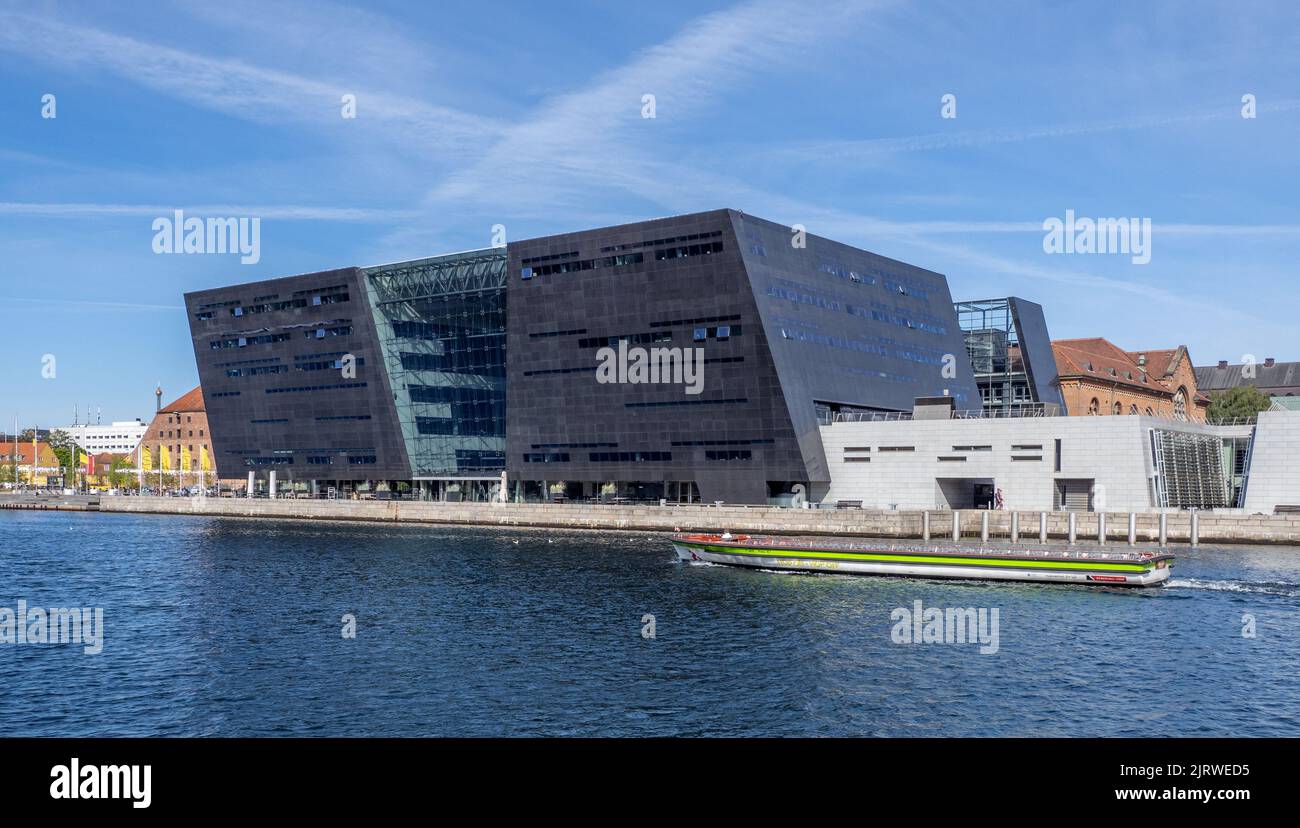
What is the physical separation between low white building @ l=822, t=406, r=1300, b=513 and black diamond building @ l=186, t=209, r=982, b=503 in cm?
567

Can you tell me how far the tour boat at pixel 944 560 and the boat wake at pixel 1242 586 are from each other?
3.76 ft

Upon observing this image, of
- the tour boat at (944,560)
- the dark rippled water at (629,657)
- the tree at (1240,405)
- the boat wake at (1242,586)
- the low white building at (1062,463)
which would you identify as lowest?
the dark rippled water at (629,657)

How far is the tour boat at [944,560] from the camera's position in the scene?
59.6 metres

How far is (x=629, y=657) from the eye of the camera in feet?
125

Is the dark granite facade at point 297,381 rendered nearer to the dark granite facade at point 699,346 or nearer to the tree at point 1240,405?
the dark granite facade at point 699,346

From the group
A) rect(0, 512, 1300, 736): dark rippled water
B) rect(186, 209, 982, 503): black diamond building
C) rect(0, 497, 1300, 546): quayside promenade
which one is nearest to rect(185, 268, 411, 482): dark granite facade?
rect(186, 209, 982, 503): black diamond building

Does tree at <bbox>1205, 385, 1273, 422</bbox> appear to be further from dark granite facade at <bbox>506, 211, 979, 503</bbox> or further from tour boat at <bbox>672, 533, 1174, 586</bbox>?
tour boat at <bbox>672, 533, 1174, 586</bbox>

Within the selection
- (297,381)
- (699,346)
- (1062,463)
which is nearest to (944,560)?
(1062,463)

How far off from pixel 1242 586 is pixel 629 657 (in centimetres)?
3664

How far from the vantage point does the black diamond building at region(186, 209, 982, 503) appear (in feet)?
327

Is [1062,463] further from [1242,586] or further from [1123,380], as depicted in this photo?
[1123,380]

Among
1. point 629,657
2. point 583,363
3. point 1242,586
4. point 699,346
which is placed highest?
point 699,346

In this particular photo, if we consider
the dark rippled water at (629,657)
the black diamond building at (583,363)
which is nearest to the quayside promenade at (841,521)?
the black diamond building at (583,363)
